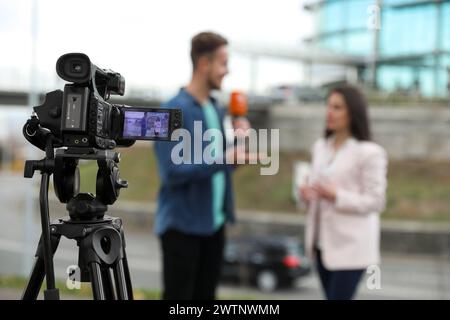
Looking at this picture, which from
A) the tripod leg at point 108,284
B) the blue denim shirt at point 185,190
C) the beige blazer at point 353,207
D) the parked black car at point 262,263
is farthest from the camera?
the parked black car at point 262,263

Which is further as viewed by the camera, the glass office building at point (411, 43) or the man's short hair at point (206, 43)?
the glass office building at point (411, 43)

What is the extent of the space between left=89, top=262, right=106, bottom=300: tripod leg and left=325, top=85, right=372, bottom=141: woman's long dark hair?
49.5 inches

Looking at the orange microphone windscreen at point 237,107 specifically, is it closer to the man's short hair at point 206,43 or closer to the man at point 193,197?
the man at point 193,197

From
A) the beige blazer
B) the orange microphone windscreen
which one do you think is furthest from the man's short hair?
the beige blazer

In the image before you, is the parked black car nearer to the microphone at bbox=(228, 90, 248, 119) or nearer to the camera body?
the microphone at bbox=(228, 90, 248, 119)

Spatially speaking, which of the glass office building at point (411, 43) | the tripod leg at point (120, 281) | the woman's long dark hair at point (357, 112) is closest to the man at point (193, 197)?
the woman's long dark hair at point (357, 112)

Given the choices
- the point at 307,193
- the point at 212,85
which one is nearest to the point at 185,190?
the point at 212,85

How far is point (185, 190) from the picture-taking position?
200 centimetres

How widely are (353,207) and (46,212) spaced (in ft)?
4.02

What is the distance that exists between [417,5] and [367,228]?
3879 millimetres

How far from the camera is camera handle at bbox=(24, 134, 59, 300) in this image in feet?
3.79

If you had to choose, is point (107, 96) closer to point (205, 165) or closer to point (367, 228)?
point (205, 165)

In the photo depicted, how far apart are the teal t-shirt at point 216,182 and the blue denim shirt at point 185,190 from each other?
24 mm

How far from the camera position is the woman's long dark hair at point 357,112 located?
2.19m
